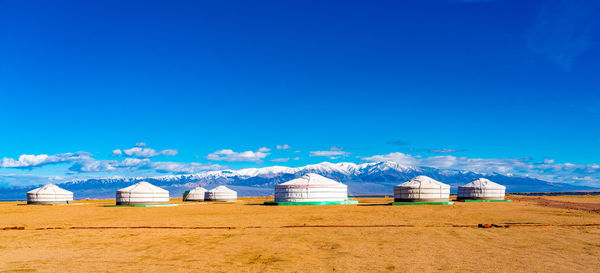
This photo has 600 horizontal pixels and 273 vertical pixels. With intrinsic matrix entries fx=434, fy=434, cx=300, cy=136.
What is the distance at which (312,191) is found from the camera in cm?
4688

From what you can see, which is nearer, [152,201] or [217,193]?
[152,201]

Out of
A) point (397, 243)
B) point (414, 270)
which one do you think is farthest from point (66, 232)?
point (414, 270)

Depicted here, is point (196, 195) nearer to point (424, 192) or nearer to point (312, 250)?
point (424, 192)

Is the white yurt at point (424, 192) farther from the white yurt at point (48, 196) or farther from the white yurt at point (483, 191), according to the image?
the white yurt at point (48, 196)


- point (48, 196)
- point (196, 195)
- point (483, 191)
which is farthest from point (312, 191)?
point (48, 196)

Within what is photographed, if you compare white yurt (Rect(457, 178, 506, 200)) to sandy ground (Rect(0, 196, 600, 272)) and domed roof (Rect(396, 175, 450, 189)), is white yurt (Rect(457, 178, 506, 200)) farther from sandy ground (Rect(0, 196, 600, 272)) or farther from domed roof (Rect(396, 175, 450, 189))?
sandy ground (Rect(0, 196, 600, 272))

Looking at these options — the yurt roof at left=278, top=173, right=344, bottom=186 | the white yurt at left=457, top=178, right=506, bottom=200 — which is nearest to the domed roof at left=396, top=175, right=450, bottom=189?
the yurt roof at left=278, top=173, right=344, bottom=186

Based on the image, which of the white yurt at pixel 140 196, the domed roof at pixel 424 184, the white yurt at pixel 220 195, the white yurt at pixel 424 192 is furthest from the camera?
the white yurt at pixel 220 195

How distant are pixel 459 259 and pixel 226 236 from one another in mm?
9448

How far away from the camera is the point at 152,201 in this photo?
50.1 metres

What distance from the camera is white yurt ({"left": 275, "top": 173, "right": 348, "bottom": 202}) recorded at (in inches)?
1847

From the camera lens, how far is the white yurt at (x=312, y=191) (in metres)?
46.9

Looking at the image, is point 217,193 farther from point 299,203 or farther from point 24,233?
point 24,233

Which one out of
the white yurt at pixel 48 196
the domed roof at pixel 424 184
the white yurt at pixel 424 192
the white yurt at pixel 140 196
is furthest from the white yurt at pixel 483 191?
the white yurt at pixel 48 196
